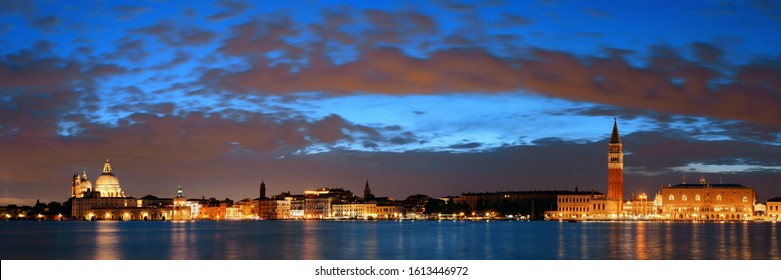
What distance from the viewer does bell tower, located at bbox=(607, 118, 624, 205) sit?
10138 centimetres

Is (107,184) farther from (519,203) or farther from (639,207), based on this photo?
(639,207)

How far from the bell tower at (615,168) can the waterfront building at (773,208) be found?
1590cm

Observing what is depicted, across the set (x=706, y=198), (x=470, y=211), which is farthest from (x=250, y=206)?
(x=706, y=198)

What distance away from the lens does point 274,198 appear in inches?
5221

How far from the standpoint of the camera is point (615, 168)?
102 meters

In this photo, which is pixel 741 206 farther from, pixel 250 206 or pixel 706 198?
pixel 250 206

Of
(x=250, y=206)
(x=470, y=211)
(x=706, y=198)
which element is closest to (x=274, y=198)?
(x=250, y=206)

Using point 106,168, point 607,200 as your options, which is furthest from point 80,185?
point 607,200

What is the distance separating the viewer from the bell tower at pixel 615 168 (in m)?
101

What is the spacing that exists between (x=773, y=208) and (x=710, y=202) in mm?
7137
